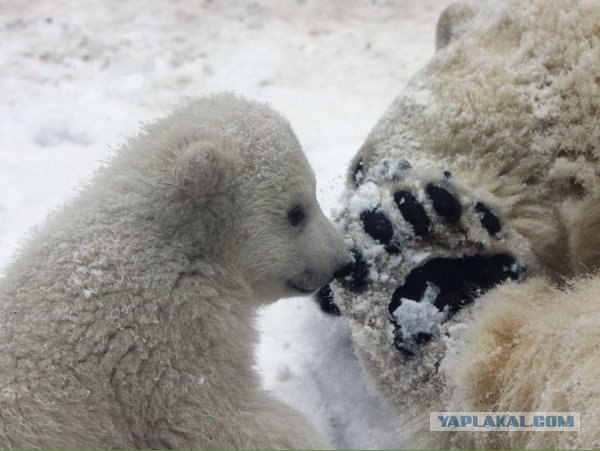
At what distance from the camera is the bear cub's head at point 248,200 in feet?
7.35

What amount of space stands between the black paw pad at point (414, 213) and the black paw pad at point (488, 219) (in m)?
0.22

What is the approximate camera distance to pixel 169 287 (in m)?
2.19

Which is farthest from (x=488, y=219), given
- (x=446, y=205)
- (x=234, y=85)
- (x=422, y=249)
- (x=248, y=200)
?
(x=234, y=85)

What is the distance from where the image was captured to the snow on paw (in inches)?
103

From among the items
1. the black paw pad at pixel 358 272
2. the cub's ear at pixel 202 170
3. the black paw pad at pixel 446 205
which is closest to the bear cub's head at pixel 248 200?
the cub's ear at pixel 202 170

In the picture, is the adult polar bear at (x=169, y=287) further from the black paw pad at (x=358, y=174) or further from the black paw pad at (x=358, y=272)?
the black paw pad at (x=358, y=174)

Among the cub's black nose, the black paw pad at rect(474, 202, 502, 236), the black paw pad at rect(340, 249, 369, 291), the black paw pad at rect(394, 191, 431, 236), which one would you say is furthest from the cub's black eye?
the black paw pad at rect(474, 202, 502, 236)

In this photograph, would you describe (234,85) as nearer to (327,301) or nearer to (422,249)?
(327,301)

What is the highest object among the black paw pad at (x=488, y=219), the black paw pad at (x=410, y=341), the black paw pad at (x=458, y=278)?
the black paw pad at (x=488, y=219)

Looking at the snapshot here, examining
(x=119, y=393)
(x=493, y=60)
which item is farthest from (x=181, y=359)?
(x=493, y=60)

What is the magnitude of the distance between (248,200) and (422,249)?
2.43ft

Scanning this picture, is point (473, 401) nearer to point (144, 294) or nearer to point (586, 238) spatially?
point (586, 238)

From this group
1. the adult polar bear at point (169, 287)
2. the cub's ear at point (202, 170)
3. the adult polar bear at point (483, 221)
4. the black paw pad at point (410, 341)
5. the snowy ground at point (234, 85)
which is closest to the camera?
the adult polar bear at point (169, 287)

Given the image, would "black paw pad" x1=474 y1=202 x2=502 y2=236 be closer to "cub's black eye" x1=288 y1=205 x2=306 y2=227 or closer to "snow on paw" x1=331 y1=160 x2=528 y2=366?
"snow on paw" x1=331 y1=160 x2=528 y2=366
